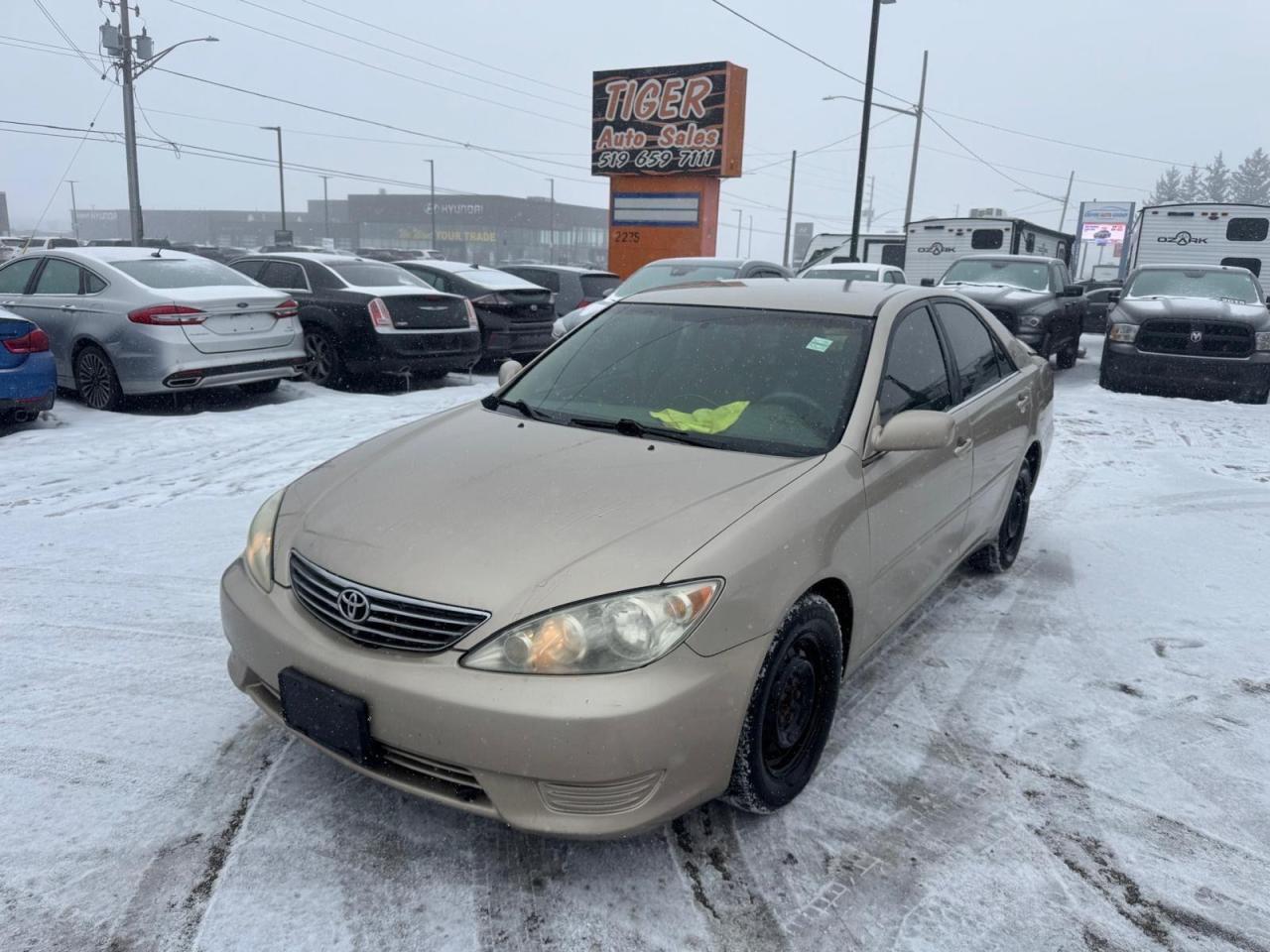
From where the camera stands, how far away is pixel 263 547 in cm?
286

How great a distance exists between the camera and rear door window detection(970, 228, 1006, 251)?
2011 cm

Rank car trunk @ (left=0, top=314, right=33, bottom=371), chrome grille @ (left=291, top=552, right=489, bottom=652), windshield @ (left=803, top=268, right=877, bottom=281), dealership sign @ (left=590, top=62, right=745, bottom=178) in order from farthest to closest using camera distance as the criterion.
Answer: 1. dealership sign @ (left=590, top=62, right=745, bottom=178)
2. windshield @ (left=803, top=268, right=877, bottom=281)
3. car trunk @ (left=0, top=314, right=33, bottom=371)
4. chrome grille @ (left=291, top=552, right=489, bottom=652)

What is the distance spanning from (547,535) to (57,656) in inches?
94.7

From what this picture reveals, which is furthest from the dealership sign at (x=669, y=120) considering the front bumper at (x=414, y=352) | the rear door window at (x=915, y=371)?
the rear door window at (x=915, y=371)

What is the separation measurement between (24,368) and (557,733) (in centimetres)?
683

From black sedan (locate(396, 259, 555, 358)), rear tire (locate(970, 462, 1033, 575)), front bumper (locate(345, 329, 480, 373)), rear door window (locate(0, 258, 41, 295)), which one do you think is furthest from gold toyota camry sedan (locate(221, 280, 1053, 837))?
black sedan (locate(396, 259, 555, 358))

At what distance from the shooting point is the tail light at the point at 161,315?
25.8ft

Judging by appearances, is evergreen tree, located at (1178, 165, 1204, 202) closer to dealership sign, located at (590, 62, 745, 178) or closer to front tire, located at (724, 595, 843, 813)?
dealership sign, located at (590, 62, 745, 178)

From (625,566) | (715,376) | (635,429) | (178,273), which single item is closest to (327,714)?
(625,566)

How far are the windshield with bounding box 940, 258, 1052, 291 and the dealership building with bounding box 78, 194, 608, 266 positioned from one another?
225 ft

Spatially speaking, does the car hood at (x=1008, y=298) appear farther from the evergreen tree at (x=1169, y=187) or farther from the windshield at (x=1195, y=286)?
the evergreen tree at (x=1169, y=187)

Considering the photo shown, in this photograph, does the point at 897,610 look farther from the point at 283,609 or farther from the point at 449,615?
the point at 283,609

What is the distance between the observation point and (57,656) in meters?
3.61

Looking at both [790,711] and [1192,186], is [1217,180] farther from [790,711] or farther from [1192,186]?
[790,711]
